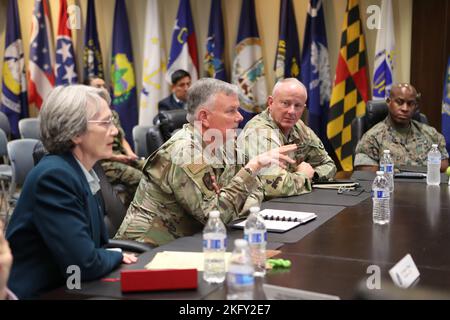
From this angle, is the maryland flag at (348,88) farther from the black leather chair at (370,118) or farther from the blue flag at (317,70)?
the black leather chair at (370,118)

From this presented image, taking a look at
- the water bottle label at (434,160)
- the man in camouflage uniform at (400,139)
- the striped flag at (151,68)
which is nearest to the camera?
the water bottle label at (434,160)

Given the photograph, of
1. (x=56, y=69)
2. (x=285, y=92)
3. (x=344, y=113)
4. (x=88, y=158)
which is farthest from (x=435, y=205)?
(x=56, y=69)

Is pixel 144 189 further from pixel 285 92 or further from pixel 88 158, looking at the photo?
pixel 285 92

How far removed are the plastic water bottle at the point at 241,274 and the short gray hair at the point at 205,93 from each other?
125 cm

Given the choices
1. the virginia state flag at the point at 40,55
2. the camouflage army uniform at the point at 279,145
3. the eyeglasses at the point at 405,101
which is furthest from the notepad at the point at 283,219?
Answer: the virginia state flag at the point at 40,55

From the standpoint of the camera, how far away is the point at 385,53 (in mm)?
5879

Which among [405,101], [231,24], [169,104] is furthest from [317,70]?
[405,101]

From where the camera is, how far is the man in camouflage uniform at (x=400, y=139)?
4629 millimetres

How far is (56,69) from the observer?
7.18 meters

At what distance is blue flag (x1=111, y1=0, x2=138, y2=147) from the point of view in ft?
22.8

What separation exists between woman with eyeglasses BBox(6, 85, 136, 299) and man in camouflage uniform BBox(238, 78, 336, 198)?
141cm

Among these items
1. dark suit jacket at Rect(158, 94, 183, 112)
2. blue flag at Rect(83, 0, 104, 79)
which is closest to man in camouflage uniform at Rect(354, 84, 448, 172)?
dark suit jacket at Rect(158, 94, 183, 112)

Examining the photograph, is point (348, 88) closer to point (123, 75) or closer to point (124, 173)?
point (124, 173)

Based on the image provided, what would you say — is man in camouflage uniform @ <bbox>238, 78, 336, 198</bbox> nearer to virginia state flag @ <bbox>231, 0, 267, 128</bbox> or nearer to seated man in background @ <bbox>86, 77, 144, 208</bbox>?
seated man in background @ <bbox>86, 77, 144, 208</bbox>
